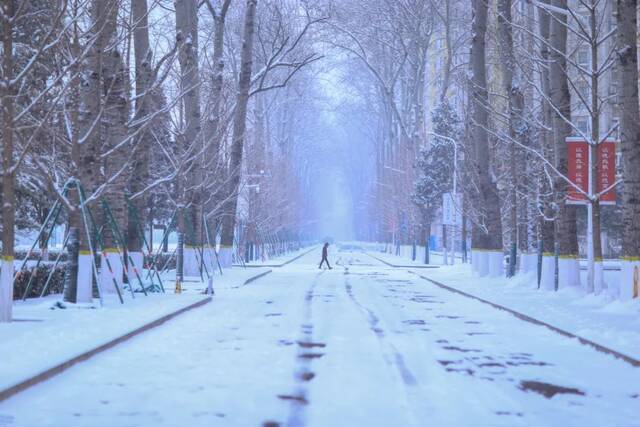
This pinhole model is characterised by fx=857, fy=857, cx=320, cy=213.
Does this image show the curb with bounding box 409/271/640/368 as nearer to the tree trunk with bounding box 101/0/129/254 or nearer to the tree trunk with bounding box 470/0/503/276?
the tree trunk with bounding box 470/0/503/276

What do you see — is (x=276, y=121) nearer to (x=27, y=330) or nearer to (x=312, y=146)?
(x=312, y=146)

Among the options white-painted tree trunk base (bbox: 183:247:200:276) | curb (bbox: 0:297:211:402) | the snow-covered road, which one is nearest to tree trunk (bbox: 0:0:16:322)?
curb (bbox: 0:297:211:402)

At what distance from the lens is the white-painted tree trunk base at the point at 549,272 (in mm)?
25934

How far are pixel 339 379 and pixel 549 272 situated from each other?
17564mm

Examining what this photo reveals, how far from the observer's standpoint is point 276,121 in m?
83.6

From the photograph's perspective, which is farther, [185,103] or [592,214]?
[185,103]

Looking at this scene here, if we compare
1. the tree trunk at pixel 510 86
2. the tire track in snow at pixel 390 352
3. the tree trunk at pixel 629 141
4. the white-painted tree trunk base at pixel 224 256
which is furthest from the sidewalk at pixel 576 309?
the white-painted tree trunk base at pixel 224 256

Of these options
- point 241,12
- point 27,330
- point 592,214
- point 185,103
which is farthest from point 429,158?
point 27,330

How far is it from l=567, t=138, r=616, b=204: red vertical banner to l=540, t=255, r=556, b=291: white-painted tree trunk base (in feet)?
10.5

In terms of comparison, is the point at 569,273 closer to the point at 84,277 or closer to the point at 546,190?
the point at 546,190

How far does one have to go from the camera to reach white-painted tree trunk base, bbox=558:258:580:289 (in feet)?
79.5

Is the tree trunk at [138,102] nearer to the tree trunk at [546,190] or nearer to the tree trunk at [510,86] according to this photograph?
the tree trunk at [510,86]

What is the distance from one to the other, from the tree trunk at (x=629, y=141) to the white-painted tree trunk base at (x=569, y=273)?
511 cm

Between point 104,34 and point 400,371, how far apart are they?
12.7 metres
